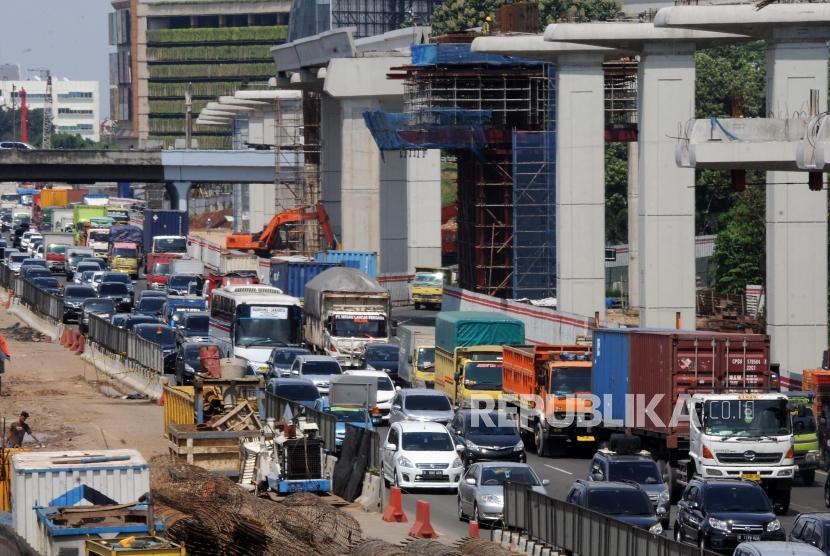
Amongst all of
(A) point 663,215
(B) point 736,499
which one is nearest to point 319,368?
(A) point 663,215

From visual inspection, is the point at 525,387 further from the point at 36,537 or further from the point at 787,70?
the point at 36,537

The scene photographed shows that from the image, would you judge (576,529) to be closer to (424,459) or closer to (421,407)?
(424,459)

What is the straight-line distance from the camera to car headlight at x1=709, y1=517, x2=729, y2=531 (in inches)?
1087

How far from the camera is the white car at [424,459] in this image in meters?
35.7

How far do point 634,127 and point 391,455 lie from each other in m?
48.6

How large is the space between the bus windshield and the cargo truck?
1411 cm

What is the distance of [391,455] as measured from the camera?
119 feet

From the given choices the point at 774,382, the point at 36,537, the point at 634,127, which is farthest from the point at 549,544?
the point at 634,127

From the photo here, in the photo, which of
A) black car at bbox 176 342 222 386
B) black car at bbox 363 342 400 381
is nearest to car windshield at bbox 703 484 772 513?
black car at bbox 176 342 222 386

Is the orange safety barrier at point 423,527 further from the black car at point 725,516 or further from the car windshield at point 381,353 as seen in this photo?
the car windshield at point 381,353

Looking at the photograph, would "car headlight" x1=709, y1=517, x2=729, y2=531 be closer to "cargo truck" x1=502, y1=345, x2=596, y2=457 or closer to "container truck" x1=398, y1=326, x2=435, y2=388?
"cargo truck" x1=502, y1=345, x2=596, y2=457

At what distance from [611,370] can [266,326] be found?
58.5ft

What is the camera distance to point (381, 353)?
5497 centimetres

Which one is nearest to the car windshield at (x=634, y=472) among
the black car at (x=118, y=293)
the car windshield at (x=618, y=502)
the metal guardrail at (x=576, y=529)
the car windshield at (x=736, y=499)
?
the car windshield at (x=618, y=502)
